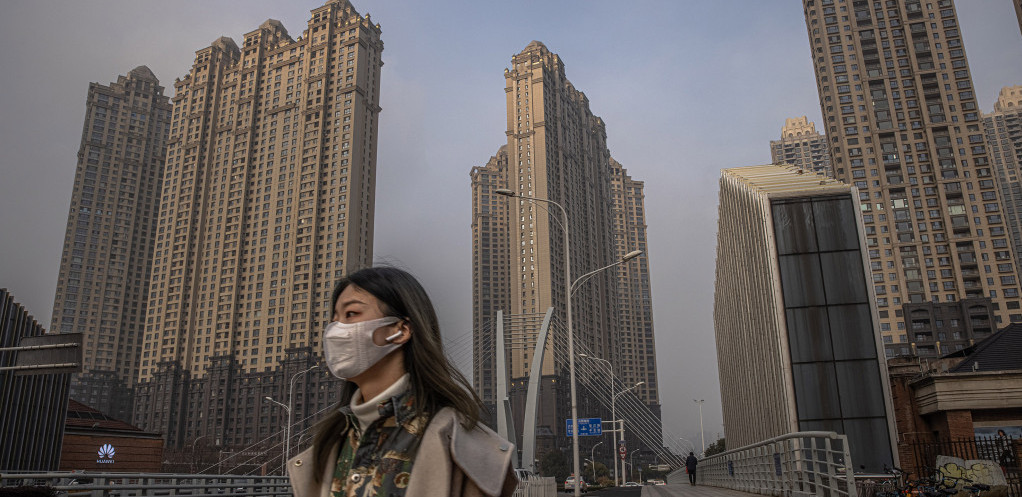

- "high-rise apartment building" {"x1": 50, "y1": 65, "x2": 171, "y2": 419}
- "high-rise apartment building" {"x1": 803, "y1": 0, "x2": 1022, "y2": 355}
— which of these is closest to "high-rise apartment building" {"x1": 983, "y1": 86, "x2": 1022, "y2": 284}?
"high-rise apartment building" {"x1": 803, "y1": 0, "x2": 1022, "y2": 355}

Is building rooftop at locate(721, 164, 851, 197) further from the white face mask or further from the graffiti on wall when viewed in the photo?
the white face mask

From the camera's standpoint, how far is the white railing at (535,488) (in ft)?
59.1

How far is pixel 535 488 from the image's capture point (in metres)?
19.1

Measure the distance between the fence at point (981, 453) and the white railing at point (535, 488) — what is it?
933 cm

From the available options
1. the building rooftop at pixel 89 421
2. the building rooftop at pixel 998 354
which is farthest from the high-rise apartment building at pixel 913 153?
the building rooftop at pixel 89 421

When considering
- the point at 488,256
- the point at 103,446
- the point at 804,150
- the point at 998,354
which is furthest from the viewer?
the point at 804,150

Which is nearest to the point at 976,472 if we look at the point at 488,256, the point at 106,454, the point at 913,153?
the point at 106,454

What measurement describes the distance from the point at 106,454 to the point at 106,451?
0.16 meters

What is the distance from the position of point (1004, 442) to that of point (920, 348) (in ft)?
253

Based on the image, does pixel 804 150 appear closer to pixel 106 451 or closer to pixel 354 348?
pixel 106 451

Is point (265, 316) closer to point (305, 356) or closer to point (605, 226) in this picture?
point (305, 356)

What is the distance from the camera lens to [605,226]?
132 metres

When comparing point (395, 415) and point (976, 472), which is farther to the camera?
point (976, 472)

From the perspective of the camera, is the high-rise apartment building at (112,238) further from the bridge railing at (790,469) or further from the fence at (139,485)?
the bridge railing at (790,469)
